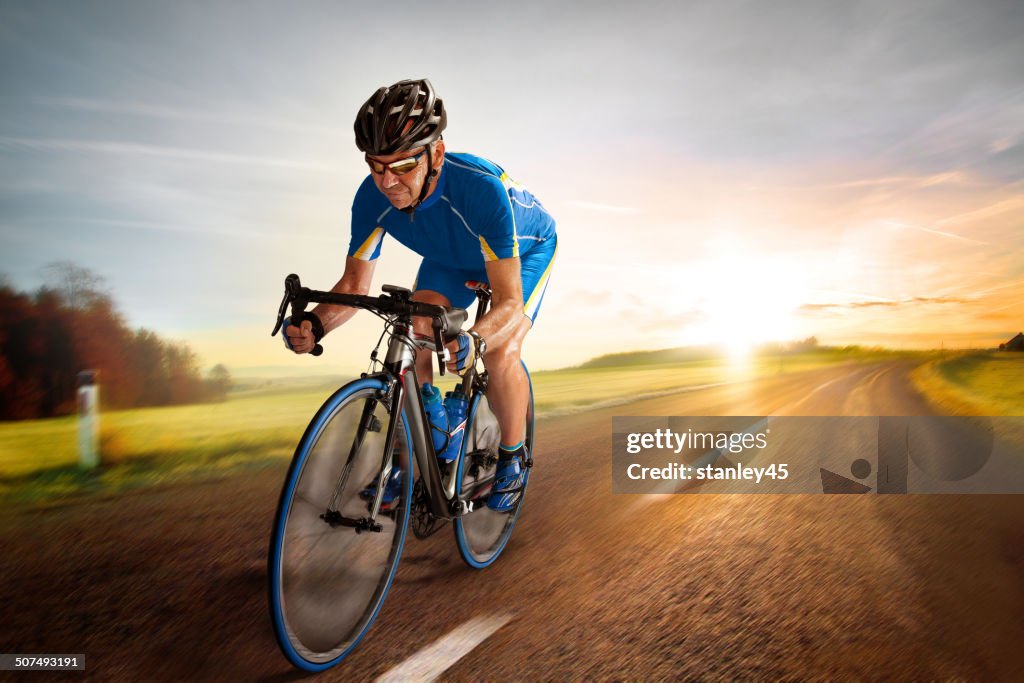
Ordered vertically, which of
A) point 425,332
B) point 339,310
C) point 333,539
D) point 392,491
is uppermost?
point 339,310

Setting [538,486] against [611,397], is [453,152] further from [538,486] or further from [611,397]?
[611,397]

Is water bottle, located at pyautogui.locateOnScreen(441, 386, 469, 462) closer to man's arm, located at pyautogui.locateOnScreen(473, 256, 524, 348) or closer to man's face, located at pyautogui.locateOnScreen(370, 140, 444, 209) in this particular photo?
man's arm, located at pyautogui.locateOnScreen(473, 256, 524, 348)

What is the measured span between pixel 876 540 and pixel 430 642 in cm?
303

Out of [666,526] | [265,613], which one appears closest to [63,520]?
[265,613]

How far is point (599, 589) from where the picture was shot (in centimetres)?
374

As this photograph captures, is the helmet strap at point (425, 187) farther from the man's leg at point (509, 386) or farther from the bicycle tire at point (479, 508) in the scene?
the bicycle tire at point (479, 508)

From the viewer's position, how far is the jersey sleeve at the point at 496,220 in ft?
12.0

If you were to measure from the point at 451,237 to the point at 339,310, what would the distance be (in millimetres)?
791

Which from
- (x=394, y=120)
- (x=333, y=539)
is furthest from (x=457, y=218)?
(x=333, y=539)

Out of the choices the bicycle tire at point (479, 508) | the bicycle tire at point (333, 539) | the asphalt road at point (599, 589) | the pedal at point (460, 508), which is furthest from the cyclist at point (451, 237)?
the asphalt road at point (599, 589)

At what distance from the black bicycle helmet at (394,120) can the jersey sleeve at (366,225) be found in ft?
1.74

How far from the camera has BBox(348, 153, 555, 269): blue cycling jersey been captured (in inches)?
144

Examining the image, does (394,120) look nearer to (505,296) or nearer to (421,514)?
(505,296)

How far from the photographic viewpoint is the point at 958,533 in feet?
15.6
